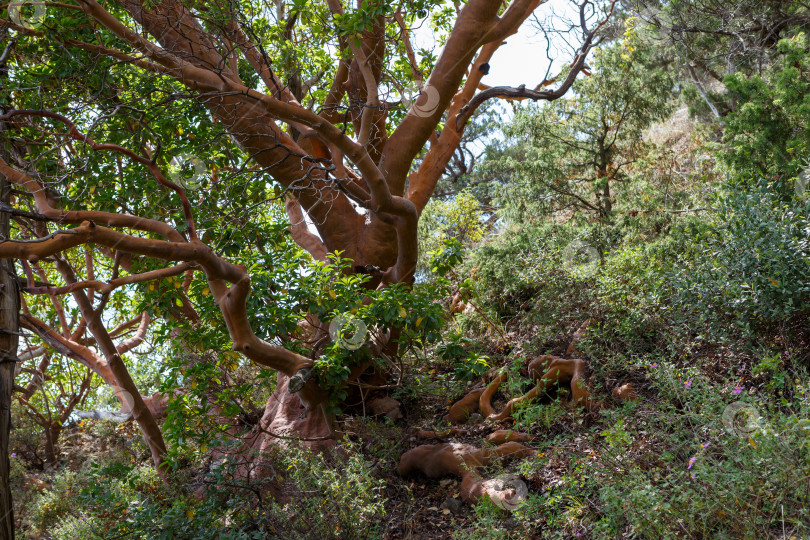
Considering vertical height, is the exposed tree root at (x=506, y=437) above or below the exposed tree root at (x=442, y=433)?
below

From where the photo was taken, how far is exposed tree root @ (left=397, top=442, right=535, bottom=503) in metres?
5.04

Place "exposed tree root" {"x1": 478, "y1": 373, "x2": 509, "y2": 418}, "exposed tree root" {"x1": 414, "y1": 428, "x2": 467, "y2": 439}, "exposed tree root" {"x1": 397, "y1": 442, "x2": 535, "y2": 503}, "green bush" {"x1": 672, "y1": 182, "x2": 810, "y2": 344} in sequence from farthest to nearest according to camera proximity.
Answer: "exposed tree root" {"x1": 478, "y1": 373, "x2": 509, "y2": 418} → "exposed tree root" {"x1": 414, "y1": 428, "x2": 467, "y2": 439} → "exposed tree root" {"x1": 397, "y1": 442, "x2": 535, "y2": 503} → "green bush" {"x1": 672, "y1": 182, "x2": 810, "y2": 344}

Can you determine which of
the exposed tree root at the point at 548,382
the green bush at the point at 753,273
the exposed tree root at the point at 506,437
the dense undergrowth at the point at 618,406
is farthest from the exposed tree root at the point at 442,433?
the green bush at the point at 753,273

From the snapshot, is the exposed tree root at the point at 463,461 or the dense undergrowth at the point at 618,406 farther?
the exposed tree root at the point at 463,461

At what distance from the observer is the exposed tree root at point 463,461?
5043mm

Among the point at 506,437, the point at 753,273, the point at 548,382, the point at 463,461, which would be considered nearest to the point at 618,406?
the point at 548,382

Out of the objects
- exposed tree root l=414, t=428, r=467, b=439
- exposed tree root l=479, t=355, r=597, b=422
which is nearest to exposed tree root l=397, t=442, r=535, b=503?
exposed tree root l=414, t=428, r=467, b=439

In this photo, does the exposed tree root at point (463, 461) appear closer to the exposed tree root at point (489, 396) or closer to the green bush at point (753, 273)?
the exposed tree root at point (489, 396)

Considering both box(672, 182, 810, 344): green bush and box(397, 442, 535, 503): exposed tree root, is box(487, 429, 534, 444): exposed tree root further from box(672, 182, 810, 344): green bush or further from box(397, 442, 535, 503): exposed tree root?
box(672, 182, 810, 344): green bush

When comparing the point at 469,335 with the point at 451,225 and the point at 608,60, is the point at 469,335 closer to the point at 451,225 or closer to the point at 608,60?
the point at 451,225

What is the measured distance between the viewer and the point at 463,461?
5.30 metres

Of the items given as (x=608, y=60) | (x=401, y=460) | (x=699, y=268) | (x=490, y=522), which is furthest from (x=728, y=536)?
(x=608, y=60)

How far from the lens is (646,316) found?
583cm

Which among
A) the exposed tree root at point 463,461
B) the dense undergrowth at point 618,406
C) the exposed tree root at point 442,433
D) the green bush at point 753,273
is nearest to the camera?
the dense undergrowth at point 618,406
